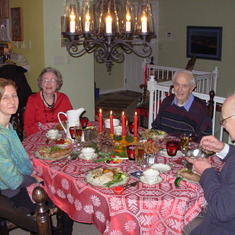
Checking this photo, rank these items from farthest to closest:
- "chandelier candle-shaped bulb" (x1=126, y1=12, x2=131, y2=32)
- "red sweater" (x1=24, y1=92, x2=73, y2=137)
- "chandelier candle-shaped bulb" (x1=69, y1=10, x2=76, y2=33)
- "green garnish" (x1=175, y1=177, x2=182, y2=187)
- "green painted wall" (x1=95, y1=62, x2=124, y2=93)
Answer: "green painted wall" (x1=95, y1=62, x2=124, y2=93)
"red sweater" (x1=24, y1=92, x2=73, y2=137)
"chandelier candle-shaped bulb" (x1=126, y1=12, x2=131, y2=32)
"chandelier candle-shaped bulb" (x1=69, y1=10, x2=76, y2=33)
"green garnish" (x1=175, y1=177, x2=182, y2=187)

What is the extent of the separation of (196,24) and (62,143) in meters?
5.42

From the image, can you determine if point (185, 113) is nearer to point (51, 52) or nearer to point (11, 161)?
point (11, 161)

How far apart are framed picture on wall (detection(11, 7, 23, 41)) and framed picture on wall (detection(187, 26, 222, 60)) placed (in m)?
3.62

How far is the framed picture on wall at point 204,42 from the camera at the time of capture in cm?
661

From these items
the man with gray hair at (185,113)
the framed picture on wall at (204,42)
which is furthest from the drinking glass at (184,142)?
the framed picture on wall at (204,42)

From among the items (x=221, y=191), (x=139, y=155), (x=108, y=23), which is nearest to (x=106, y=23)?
(x=108, y=23)

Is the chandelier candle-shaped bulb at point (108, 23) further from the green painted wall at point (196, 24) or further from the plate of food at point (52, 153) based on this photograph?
the green painted wall at point (196, 24)

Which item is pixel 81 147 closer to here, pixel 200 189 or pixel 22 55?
pixel 200 189

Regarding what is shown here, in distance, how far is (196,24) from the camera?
691cm

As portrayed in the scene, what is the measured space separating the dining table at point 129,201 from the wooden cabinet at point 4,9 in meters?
3.99

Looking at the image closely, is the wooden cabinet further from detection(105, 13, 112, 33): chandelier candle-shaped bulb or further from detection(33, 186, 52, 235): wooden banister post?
detection(33, 186, 52, 235): wooden banister post

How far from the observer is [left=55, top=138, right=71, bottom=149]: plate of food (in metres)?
2.32

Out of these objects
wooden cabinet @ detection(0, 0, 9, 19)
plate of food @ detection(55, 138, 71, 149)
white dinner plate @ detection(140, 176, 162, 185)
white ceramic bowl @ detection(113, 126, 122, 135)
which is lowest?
white dinner plate @ detection(140, 176, 162, 185)

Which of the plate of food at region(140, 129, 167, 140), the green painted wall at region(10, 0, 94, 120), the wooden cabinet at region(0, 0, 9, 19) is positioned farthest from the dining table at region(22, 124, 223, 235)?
the wooden cabinet at region(0, 0, 9, 19)
